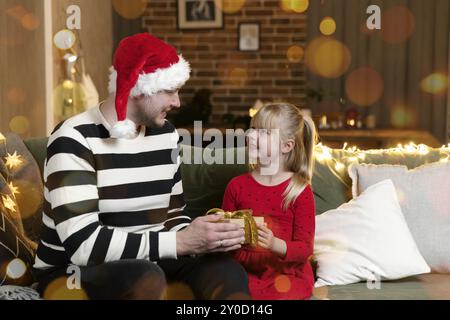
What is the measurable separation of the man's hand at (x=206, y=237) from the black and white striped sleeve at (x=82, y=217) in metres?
0.03

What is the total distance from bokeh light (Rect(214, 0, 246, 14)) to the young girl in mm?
3329

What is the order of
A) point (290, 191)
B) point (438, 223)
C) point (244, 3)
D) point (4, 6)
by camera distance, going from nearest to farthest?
point (290, 191), point (438, 223), point (4, 6), point (244, 3)

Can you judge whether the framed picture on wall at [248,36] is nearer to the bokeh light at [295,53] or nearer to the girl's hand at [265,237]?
the bokeh light at [295,53]

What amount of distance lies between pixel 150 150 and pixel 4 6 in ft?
5.38

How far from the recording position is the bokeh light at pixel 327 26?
17.6 ft

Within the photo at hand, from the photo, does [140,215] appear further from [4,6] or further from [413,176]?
[4,6]

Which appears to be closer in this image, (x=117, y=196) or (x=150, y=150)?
(x=117, y=196)

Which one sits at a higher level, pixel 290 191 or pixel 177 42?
pixel 177 42

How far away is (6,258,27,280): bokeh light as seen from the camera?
1.94m

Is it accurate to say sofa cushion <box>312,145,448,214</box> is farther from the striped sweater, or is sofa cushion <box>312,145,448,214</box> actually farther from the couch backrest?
the striped sweater

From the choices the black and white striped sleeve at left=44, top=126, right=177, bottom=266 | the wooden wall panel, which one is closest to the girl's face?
the black and white striped sleeve at left=44, top=126, right=177, bottom=266

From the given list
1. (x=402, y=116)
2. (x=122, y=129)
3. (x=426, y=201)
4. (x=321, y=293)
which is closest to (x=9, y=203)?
(x=122, y=129)

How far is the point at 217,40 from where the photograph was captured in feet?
17.6
